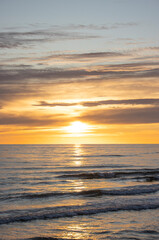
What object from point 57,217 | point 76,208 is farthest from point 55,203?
point 57,217

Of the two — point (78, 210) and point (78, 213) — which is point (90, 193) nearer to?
point (78, 210)

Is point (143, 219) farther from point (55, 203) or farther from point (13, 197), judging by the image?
point (13, 197)

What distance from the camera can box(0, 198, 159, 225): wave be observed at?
14.8 meters

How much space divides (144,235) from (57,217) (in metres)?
5.19

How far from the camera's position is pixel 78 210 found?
53.6 ft

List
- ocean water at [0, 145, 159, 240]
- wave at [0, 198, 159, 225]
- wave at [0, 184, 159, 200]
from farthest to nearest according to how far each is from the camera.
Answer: wave at [0, 184, 159, 200] → wave at [0, 198, 159, 225] → ocean water at [0, 145, 159, 240]

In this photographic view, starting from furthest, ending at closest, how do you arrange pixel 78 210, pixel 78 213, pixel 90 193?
pixel 90 193 → pixel 78 210 → pixel 78 213

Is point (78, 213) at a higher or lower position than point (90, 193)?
higher

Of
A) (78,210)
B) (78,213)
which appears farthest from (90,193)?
(78,213)

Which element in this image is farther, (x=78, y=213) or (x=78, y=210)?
(x=78, y=210)

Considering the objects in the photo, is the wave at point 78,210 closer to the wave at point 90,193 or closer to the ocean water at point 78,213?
the ocean water at point 78,213

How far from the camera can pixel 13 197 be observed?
2023 cm

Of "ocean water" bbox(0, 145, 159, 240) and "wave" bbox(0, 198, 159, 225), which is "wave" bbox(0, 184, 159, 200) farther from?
"wave" bbox(0, 198, 159, 225)

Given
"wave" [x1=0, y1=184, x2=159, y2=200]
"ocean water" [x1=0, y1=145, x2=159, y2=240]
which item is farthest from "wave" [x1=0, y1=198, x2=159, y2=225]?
"wave" [x1=0, y1=184, x2=159, y2=200]
